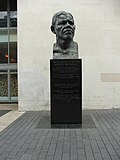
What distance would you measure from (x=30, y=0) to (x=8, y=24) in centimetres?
343

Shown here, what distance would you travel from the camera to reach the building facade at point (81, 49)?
1482cm

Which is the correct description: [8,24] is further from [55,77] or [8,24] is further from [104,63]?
[55,77]

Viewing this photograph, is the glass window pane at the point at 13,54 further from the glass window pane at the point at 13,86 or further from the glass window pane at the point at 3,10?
the glass window pane at the point at 3,10

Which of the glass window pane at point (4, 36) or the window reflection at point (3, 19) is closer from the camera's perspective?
the glass window pane at point (4, 36)

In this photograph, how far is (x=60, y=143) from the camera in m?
7.47

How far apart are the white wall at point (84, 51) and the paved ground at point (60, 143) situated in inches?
184

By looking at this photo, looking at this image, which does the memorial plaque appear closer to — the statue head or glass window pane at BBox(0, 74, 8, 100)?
the statue head

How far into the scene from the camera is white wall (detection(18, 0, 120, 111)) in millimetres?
14820

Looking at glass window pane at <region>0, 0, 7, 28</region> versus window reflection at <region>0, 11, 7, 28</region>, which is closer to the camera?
window reflection at <region>0, 11, 7, 28</region>

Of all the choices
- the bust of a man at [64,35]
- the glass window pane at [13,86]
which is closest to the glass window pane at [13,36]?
the glass window pane at [13,86]

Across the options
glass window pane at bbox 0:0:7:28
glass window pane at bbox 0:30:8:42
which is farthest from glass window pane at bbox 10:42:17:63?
glass window pane at bbox 0:0:7:28

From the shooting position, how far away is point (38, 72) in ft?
49.0

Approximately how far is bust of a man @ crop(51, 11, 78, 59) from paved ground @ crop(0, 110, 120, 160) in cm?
240

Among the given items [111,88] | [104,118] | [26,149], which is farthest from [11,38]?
[26,149]
